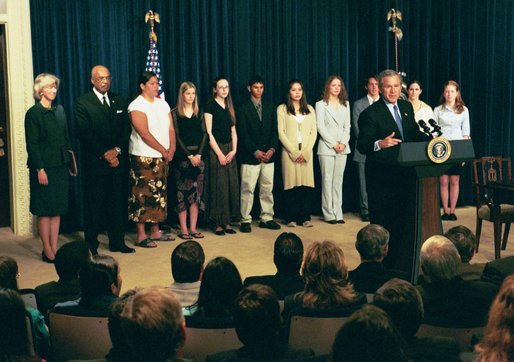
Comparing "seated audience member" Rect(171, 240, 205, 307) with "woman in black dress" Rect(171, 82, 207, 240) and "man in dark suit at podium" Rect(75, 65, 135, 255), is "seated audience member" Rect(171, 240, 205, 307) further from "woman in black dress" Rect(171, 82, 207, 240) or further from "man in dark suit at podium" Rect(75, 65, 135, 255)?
"woman in black dress" Rect(171, 82, 207, 240)

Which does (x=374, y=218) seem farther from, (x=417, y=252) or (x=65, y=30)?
(x=65, y=30)

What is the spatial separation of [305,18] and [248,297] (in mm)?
6544

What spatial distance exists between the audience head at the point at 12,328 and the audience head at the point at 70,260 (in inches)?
42.8

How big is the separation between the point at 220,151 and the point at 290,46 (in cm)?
163

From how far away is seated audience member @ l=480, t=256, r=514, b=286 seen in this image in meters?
3.82

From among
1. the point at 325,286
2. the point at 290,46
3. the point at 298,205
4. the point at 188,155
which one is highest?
the point at 290,46

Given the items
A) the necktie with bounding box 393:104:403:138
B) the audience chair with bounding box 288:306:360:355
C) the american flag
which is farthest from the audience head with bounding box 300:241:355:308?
the american flag

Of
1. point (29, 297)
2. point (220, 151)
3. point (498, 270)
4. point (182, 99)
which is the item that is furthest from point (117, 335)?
point (220, 151)

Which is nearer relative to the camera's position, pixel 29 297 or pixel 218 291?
pixel 218 291

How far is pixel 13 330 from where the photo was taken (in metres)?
2.52

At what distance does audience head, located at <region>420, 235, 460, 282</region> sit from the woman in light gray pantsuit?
16.1ft

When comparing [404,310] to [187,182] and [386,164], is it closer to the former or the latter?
[386,164]

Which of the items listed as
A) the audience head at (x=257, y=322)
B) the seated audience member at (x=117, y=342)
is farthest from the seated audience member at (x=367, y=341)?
the seated audience member at (x=117, y=342)

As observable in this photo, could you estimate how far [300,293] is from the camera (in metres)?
3.44
